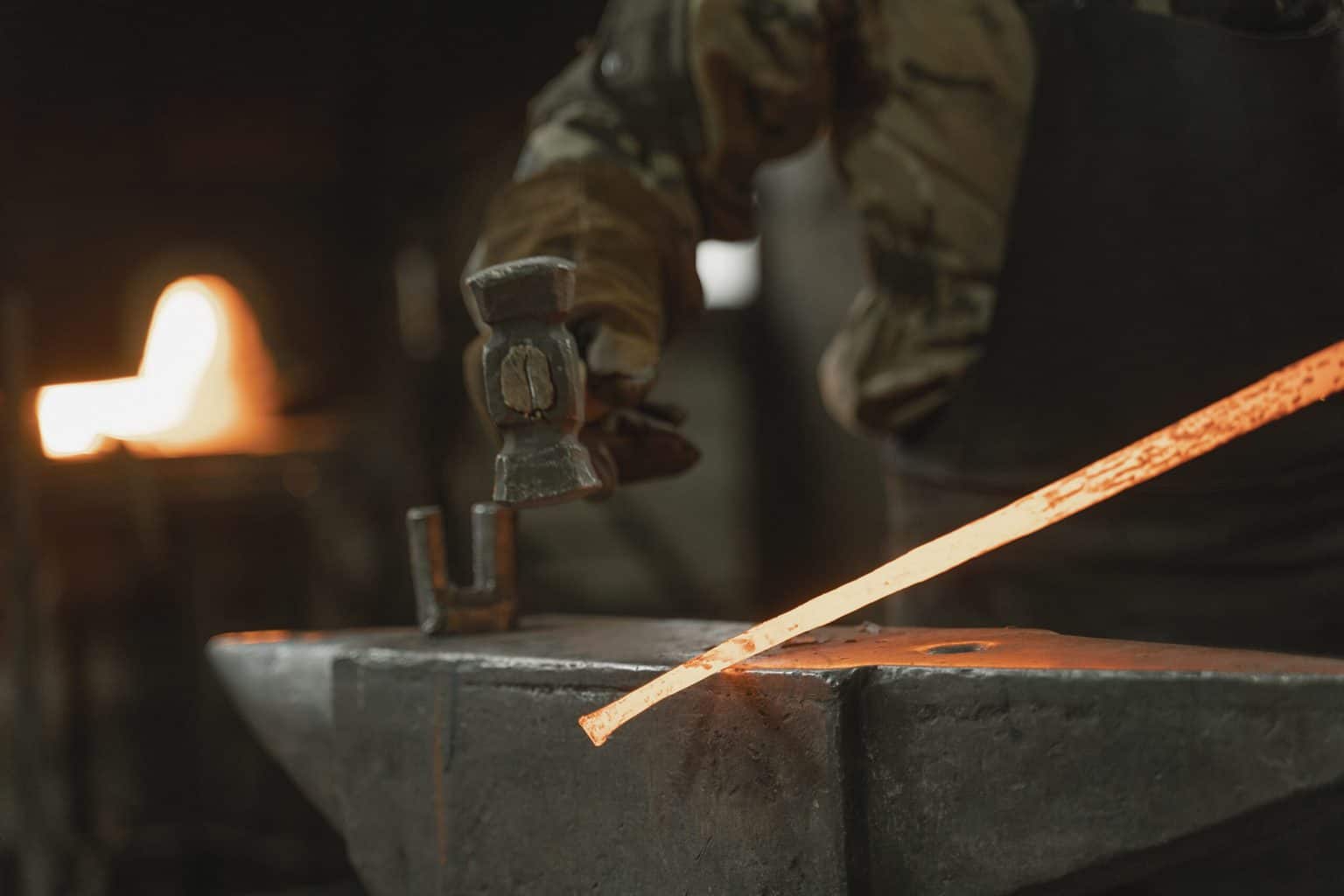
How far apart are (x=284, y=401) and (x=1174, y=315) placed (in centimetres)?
332

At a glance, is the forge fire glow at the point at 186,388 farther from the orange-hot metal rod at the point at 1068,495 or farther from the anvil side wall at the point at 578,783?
the orange-hot metal rod at the point at 1068,495

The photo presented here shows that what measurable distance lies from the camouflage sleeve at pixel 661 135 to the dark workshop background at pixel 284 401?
1.65 meters

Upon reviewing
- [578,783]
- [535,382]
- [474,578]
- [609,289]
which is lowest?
[578,783]

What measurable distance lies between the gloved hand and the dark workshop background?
5.41 feet

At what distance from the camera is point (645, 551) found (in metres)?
4.37

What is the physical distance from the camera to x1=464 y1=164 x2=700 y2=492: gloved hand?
1225 mm

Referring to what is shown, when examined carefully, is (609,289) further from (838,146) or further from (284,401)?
(284,401)

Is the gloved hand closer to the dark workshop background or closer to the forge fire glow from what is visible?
the dark workshop background

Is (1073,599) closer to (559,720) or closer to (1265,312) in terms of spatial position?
(1265,312)

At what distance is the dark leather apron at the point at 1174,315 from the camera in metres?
1.28

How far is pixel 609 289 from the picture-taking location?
1.28 m

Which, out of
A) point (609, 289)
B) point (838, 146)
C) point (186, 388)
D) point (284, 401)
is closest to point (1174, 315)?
point (838, 146)

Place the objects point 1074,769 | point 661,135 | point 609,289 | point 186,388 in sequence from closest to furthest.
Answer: point 1074,769, point 609,289, point 661,135, point 186,388

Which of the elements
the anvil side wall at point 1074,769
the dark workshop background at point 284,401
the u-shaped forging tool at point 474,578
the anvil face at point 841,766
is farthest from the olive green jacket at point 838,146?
the dark workshop background at point 284,401
